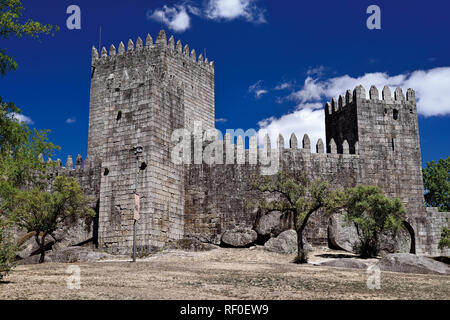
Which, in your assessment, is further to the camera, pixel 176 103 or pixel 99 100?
pixel 99 100

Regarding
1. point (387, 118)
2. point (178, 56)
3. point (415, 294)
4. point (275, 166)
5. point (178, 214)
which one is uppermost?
point (178, 56)

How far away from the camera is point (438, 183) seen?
119 feet

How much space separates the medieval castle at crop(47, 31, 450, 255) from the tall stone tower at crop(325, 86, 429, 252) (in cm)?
5

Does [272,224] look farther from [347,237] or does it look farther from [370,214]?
[370,214]

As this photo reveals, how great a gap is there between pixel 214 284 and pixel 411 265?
25.3ft

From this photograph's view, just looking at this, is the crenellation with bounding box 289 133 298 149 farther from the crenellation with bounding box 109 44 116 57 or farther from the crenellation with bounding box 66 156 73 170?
the crenellation with bounding box 109 44 116 57

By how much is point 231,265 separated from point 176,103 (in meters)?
9.25

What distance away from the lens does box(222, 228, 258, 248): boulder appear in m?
22.0

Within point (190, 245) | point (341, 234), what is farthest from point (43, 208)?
point (341, 234)

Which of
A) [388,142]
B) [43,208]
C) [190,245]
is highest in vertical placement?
[388,142]
